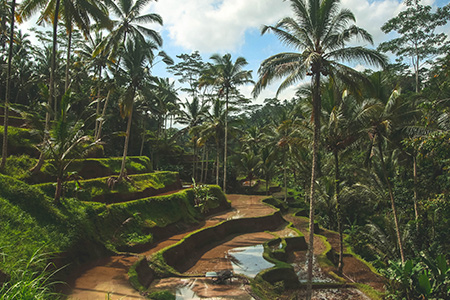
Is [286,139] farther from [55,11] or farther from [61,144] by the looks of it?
[55,11]

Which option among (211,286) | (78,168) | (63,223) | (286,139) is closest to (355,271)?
(286,139)

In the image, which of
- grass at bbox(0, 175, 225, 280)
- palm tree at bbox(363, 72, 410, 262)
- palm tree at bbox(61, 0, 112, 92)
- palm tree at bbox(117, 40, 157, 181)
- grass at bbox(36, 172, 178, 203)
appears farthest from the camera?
palm tree at bbox(117, 40, 157, 181)

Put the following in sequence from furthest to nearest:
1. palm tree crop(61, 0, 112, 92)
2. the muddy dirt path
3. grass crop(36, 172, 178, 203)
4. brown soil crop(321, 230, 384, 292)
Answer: brown soil crop(321, 230, 384, 292) < palm tree crop(61, 0, 112, 92) < grass crop(36, 172, 178, 203) < the muddy dirt path

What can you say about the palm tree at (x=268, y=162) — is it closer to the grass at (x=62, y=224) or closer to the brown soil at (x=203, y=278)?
the brown soil at (x=203, y=278)

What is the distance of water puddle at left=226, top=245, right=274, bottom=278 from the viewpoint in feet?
33.7

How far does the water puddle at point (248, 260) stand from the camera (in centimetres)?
1027

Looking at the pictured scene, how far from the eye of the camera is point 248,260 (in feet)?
37.3

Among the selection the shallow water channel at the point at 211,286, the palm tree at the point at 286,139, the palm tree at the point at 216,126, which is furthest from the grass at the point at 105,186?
the palm tree at the point at 286,139

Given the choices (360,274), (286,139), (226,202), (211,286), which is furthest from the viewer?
(226,202)

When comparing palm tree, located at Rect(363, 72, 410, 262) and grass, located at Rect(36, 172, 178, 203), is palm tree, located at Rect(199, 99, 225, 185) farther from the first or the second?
palm tree, located at Rect(363, 72, 410, 262)

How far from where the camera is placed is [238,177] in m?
33.9

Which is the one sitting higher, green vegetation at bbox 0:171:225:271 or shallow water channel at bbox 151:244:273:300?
green vegetation at bbox 0:171:225:271

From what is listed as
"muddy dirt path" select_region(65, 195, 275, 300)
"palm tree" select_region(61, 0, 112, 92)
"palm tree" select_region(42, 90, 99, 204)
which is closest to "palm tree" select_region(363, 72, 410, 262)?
"muddy dirt path" select_region(65, 195, 275, 300)

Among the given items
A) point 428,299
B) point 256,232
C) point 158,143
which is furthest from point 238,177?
point 428,299
